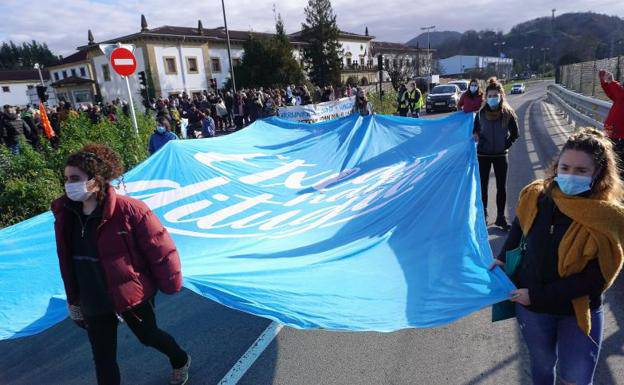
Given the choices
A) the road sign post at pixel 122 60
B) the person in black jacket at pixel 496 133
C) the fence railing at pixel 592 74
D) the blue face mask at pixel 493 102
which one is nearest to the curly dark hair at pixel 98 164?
the person in black jacket at pixel 496 133

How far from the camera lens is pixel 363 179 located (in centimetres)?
578

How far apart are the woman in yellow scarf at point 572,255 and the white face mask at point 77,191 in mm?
2707

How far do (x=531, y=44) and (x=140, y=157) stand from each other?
5889 inches

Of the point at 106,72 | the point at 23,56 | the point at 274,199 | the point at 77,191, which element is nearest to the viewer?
the point at 77,191

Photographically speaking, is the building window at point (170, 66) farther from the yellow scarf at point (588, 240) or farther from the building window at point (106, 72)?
the yellow scarf at point (588, 240)

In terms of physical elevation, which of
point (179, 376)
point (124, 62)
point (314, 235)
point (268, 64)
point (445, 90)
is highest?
point (268, 64)

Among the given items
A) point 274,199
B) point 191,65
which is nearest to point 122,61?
point 274,199

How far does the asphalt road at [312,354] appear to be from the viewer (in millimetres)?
3195

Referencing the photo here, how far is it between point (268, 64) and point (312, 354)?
128ft

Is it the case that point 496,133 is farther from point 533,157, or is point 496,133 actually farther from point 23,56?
point 23,56

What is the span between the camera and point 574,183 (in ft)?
7.09

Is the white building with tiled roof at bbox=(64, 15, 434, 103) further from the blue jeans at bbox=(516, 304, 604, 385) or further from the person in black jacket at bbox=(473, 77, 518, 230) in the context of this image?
the blue jeans at bbox=(516, 304, 604, 385)

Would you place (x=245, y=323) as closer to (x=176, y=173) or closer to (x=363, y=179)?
(x=176, y=173)

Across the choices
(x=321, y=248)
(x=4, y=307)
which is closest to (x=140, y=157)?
(x=4, y=307)
